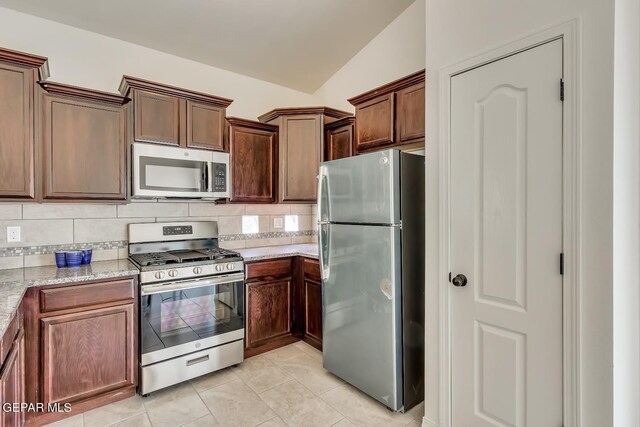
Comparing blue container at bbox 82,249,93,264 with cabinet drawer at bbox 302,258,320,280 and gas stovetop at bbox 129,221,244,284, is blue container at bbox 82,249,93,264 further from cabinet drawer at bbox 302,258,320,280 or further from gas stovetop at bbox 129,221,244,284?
cabinet drawer at bbox 302,258,320,280

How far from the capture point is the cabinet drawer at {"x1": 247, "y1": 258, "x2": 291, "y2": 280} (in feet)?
9.52

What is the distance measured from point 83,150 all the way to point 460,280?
267 centimetres

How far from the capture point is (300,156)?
3330mm

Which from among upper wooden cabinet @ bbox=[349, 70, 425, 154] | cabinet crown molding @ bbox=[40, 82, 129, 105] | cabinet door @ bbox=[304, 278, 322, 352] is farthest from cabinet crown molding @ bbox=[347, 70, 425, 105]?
cabinet crown molding @ bbox=[40, 82, 129, 105]

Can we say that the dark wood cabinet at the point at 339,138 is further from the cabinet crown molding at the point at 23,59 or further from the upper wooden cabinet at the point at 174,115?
the cabinet crown molding at the point at 23,59

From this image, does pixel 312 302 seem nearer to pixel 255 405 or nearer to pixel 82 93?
pixel 255 405

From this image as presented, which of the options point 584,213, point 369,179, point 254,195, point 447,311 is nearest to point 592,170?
point 584,213

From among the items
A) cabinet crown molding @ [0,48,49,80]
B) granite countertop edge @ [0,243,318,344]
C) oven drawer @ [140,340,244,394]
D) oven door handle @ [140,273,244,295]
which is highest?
cabinet crown molding @ [0,48,49,80]

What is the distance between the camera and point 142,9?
251 centimetres

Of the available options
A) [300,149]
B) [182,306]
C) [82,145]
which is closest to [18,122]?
[82,145]

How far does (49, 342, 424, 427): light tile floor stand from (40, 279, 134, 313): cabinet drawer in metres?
0.74

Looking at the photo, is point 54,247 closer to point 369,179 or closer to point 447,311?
point 369,179

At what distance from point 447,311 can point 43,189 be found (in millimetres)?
2729

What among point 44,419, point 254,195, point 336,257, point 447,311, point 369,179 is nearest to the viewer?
point 447,311
